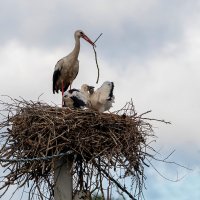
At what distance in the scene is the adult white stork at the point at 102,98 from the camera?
7953 millimetres

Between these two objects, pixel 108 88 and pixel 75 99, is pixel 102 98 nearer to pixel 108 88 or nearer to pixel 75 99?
pixel 108 88

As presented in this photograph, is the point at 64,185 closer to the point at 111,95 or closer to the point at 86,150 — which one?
the point at 86,150

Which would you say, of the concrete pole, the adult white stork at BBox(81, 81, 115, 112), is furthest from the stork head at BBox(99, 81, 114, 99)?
the concrete pole

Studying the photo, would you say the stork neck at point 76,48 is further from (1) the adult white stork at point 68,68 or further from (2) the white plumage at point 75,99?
(2) the white plumage at point 75,99

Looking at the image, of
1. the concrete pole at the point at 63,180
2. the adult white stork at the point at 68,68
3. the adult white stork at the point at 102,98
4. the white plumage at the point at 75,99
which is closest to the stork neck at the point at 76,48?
the adult white stork at the point at 68,68

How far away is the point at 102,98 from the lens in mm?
7977

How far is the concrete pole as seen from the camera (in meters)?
6.25

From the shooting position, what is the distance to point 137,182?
6.73m

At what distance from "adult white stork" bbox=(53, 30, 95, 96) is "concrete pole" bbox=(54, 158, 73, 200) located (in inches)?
149

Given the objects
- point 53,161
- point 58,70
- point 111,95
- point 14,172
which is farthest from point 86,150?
point 58,70

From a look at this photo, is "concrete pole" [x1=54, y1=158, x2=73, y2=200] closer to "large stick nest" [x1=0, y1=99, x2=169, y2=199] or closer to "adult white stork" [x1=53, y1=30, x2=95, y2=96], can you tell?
"large stick nest" [x1=0, y1=99, x2=169, y2=199]

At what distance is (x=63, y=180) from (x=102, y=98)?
187 centimetres

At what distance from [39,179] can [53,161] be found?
433 mm

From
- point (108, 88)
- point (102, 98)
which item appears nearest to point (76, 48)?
point (108, 88)
